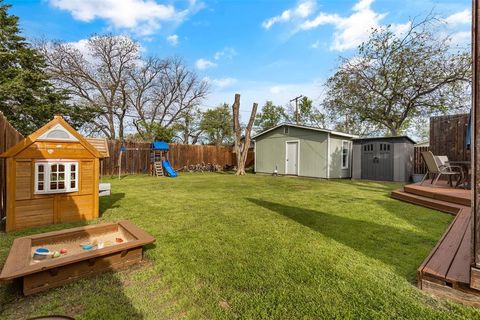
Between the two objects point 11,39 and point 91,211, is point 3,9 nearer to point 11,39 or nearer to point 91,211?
point 11,39

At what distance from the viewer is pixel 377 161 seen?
11797 mm

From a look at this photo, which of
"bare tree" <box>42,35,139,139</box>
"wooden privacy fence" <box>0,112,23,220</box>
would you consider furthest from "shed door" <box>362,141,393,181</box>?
"bare tree" <box>42,35,139,139</box>

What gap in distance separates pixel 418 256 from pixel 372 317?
1.50 m

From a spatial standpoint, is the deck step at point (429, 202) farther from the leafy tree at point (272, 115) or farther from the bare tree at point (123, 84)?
the leafy tree at point (272, 115)

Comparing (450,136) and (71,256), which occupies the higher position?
(450,136)

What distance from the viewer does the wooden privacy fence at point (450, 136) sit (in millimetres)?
8508

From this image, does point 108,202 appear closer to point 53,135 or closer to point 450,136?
point 53,135

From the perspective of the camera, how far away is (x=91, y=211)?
4.33 m

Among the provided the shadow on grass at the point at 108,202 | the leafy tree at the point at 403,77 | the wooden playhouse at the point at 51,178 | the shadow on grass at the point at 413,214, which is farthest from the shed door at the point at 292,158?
the wooden playhouse at the point at 51,178

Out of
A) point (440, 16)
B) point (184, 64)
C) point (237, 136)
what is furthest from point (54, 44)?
point (440, 16)

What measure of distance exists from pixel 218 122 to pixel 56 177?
Result: 23.4 metres

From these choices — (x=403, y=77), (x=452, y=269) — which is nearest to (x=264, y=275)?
(x=452, y=269)

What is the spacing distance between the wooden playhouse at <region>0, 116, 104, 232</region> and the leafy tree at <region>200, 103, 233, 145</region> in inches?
899

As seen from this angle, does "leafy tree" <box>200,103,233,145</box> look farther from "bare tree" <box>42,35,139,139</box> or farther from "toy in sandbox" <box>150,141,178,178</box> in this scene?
"toy in sandbox" <box>150,141,178,178</box>
